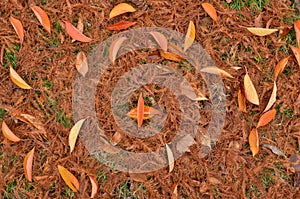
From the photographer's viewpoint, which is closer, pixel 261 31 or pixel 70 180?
pixel 70 180

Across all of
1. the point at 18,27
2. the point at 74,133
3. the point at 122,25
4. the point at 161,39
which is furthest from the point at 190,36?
the point at 18,27

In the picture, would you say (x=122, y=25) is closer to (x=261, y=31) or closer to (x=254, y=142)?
(x=261, y=31)

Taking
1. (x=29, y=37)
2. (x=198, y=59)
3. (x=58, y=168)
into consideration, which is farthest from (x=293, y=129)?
(x=29, y=37)

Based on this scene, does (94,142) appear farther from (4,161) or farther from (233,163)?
(233,163)

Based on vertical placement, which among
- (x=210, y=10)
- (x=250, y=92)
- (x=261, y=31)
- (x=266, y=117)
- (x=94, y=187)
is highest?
(x=210, y=10)

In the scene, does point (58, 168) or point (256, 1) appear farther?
point (256, 1)

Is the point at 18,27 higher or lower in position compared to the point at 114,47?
higher

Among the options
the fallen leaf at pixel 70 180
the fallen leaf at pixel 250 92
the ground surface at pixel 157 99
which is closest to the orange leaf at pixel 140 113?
the ground surface at pixel 157 99
